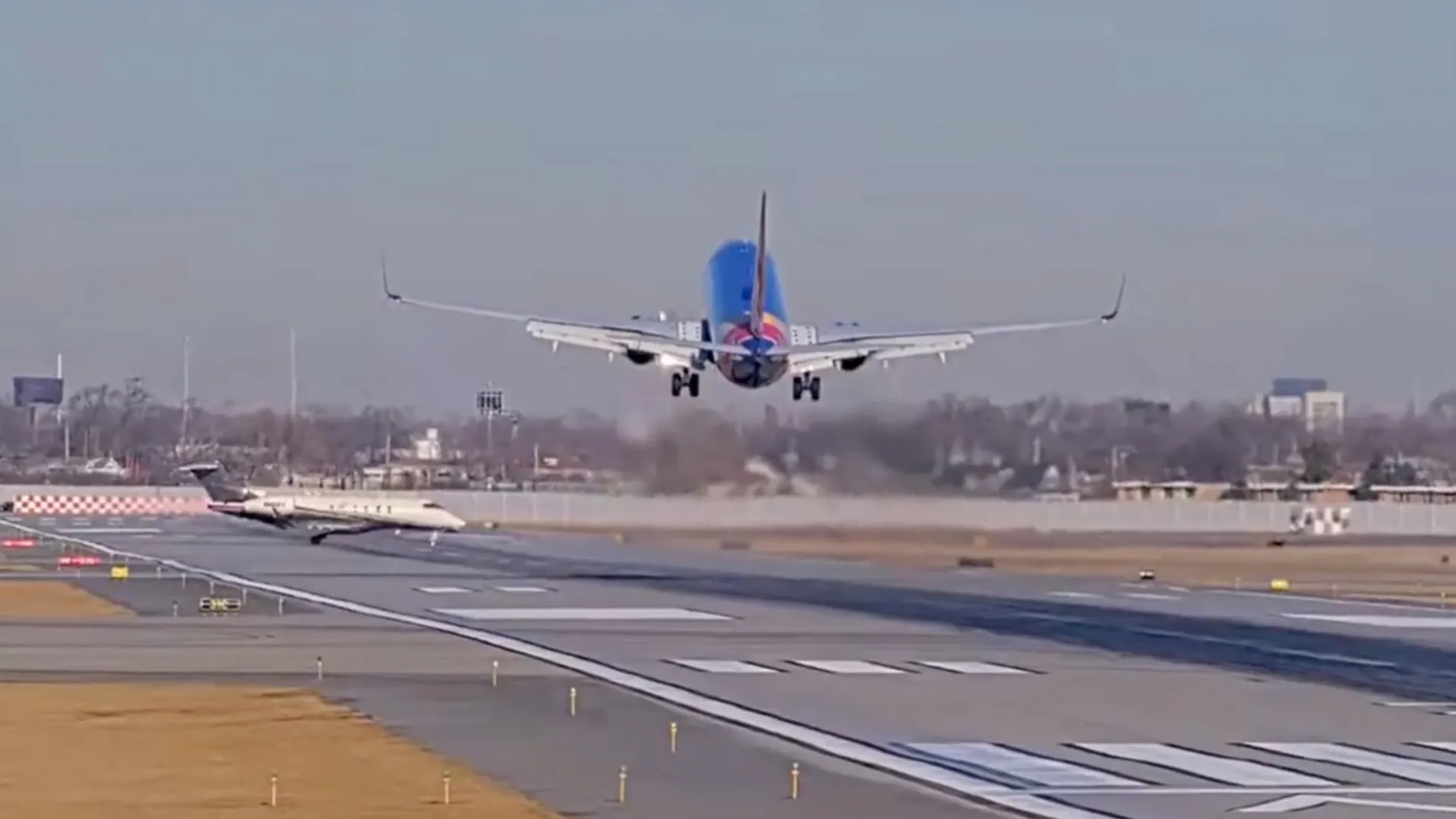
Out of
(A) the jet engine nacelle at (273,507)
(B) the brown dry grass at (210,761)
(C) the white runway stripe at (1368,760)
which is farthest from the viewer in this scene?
(A) the jet engine nacelle at (273,507)

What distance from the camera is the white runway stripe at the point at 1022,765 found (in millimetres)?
30344

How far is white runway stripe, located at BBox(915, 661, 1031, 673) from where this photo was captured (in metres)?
47.1

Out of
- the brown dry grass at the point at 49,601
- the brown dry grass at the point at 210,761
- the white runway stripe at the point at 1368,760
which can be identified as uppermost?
the brown dry grass at the point at 49,601

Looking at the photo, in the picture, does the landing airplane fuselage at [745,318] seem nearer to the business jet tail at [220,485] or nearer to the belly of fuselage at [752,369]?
the belly of fuselage at [752,369]

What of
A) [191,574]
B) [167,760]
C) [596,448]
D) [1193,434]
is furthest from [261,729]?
[1193,434]

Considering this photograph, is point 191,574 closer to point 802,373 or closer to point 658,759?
point 802,373

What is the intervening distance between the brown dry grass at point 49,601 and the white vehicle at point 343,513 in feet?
125

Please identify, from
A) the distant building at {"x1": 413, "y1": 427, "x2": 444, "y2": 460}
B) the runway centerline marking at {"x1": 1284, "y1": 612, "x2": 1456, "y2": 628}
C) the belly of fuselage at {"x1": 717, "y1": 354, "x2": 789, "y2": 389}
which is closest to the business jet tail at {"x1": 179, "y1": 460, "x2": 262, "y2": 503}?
the belly of fuselage at {"x1": 717, "y1": 354, "x2": 789, "y2": 389}

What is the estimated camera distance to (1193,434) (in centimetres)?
11562

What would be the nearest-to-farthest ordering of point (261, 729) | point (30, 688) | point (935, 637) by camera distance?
point (261, 729), point (30, 688), point (935, 637)

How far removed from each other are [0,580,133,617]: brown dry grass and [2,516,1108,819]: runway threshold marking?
6091 mm

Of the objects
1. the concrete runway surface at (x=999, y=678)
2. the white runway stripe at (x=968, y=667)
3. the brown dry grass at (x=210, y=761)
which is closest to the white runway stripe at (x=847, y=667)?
the concrete runway surface at (x=999, y=678)

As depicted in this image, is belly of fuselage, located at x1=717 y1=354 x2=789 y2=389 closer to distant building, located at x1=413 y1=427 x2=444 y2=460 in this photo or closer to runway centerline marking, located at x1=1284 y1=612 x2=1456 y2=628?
runway centerline marking, located at x1=1284 y1=612 x2=1456 y2=628

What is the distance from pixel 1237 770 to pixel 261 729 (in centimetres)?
1306
